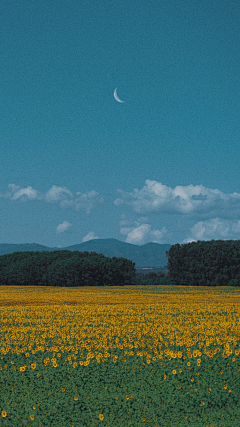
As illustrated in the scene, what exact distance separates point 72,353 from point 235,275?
107 feet

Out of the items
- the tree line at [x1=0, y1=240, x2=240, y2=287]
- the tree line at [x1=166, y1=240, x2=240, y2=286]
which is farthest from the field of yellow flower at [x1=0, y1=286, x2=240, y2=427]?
the tree line at [x1=166, y1=240, x2=240, y2=286]

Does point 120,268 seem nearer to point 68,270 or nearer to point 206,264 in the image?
point 68,270

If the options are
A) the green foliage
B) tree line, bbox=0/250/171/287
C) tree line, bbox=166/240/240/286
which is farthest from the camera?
tree line, bbox=166/240/240/286

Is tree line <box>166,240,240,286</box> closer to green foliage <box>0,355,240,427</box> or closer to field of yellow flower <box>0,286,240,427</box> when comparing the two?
field of yellow flower <box>0,286,240,427</box>

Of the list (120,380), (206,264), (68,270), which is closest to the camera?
(120,380)

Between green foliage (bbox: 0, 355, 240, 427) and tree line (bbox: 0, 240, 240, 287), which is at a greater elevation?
tree line (bbox: 0, 240, 240, 287)

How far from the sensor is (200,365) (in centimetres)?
798

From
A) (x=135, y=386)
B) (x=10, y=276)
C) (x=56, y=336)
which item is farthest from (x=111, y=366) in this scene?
(x=10, y=276)

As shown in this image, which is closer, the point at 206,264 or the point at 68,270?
the point at 68,270

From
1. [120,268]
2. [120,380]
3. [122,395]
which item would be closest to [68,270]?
[120,268]

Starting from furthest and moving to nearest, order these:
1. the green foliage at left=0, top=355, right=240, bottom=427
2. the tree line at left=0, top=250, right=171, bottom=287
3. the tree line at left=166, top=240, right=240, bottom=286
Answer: the tree line at left=166, top=240, right=240, bottom=286 → the tree line at left=0, top=250, right=171, bottom=287 → the green foliage at left=0, top=355, right=240, bottom=427

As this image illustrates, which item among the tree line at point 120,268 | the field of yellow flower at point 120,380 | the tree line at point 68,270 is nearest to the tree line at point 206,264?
the tree line at point 120,268

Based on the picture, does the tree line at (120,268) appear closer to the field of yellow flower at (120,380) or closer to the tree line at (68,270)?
the tree line at (68,270)

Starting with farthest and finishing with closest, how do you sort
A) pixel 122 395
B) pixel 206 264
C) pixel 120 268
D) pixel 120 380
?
pixel 206 264, pixel 120 268, pixel 120 380, pixel 122 395
